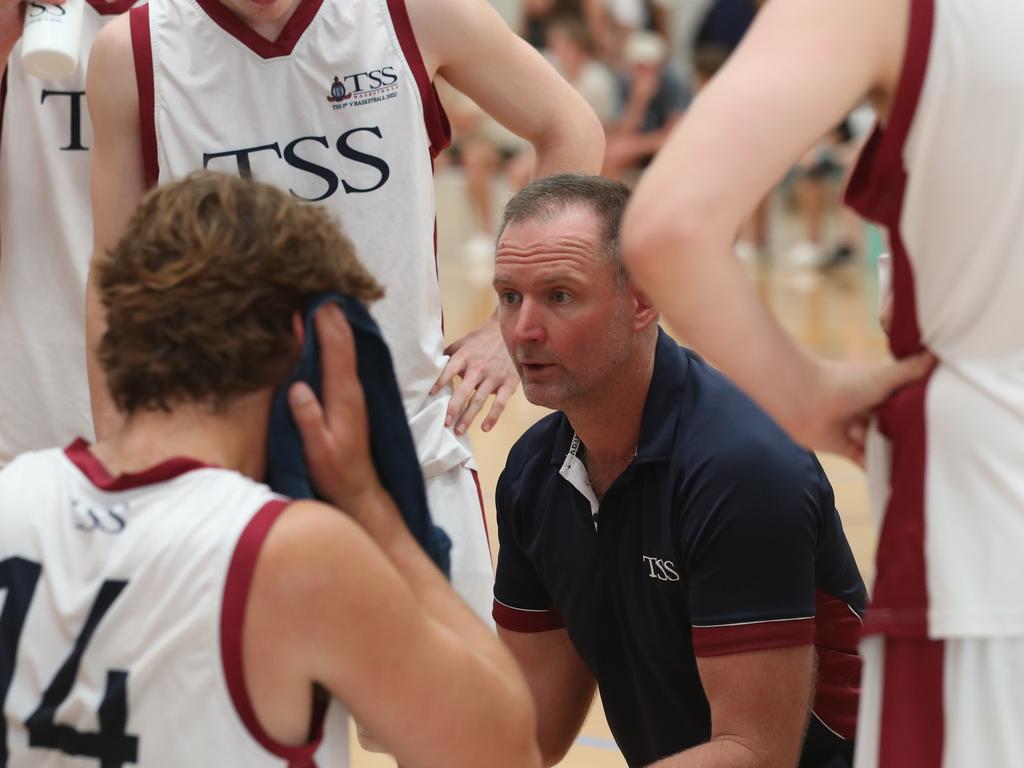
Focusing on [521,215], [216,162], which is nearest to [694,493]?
[521,215]

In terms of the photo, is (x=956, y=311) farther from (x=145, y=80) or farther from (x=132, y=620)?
(x=145, y=80)

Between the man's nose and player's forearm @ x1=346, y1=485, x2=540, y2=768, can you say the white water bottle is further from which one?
player's forearm @ x1=346, y1=485, x2=540, y2=768

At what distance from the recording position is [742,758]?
8.08 ft

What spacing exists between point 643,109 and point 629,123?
6.8 inches

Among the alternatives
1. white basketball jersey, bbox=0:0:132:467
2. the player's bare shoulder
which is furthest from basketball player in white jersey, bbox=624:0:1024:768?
white basketball jersey, bbox=0:0:132:467

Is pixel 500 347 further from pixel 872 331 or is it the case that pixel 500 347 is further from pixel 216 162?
pixel 872 331

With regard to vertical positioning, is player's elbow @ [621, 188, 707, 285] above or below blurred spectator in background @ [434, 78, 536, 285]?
above

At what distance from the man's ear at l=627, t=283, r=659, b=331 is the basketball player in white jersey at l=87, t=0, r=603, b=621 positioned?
0.41 metres

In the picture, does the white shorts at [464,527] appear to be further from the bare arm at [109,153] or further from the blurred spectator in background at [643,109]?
the blurred spectator in background at [643,109]

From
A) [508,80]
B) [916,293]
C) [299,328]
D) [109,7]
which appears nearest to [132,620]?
[299,328]

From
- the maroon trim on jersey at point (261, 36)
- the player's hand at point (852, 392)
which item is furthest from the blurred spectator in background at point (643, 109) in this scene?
the player's hand at point (852, 392)

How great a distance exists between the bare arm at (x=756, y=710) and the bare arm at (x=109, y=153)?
3.82 ft

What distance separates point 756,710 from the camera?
248 centimetres

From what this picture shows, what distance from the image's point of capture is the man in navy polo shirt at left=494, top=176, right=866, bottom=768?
2514 mm
